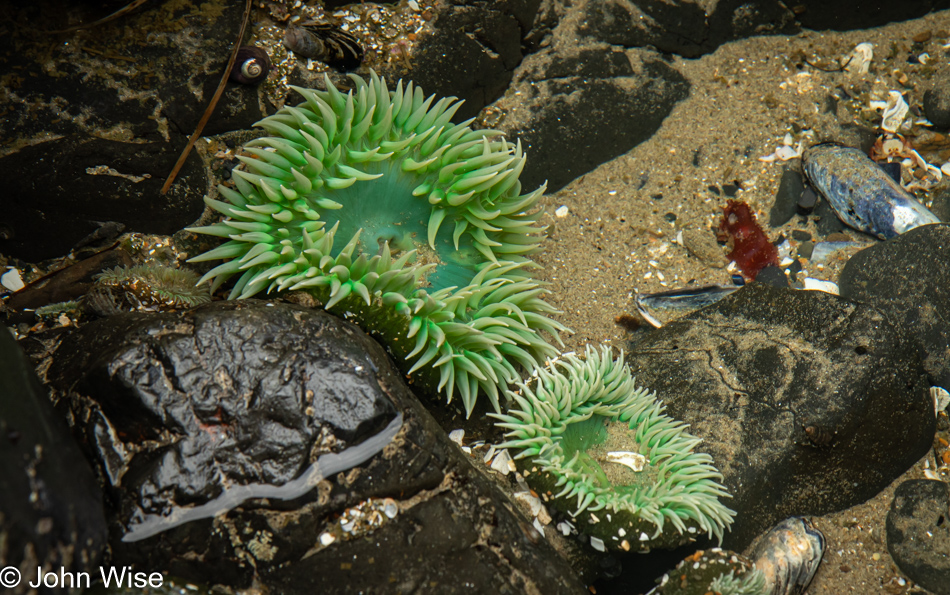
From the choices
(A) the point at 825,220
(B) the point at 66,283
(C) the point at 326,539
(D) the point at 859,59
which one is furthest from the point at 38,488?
(D) the point at 859,59

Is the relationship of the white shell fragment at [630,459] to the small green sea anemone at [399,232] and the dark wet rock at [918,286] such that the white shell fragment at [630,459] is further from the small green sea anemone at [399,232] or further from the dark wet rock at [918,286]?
the dark wet rock at [918,286]

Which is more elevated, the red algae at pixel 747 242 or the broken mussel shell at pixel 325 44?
the broken mussel shell at pixel 325 44

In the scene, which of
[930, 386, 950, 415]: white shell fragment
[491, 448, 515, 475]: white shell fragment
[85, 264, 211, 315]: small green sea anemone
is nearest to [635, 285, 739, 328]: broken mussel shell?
[930, 386, 950, 415]: white shell fragment

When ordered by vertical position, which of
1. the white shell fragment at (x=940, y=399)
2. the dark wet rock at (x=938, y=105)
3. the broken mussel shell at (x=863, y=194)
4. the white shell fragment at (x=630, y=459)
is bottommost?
the white shell fragment at (x=630, y=459)

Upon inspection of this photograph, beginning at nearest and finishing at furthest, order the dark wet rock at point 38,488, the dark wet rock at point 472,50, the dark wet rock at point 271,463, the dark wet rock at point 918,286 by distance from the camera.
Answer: the dark wet rock at point 38,488 < the dark wet rock at point 271,463 < the dark wet rock at point 918,286 < the dark wet rock at point 472,50

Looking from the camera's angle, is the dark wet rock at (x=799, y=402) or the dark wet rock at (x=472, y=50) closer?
the dark wet rock at (x=799, y=402)

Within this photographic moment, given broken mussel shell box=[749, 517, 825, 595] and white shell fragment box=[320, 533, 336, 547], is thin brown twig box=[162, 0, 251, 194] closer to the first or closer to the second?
white shell fragment box=[320, 533, 336, 547]

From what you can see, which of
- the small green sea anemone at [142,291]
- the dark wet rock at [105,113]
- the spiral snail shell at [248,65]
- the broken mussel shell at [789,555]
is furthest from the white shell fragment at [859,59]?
the small green sea anemone at [142,291]

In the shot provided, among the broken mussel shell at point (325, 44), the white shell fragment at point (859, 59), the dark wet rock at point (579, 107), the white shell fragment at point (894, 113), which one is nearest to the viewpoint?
the broken mussel shell at point (325, 44)
